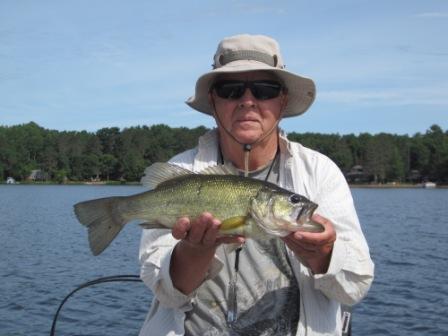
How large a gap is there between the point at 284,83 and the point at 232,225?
1.34 m

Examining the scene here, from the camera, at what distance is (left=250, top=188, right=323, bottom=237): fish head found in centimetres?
341

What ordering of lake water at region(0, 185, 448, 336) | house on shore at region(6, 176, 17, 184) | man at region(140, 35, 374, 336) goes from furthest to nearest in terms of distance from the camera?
house on shore at region(6, 176, 17, 184), lake water at region(0, 185, 448, 336), man at region(140, 35, 374, 336)

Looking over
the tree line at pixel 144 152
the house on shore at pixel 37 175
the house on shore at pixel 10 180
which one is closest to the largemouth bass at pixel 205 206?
the tree line at pixel 144 152

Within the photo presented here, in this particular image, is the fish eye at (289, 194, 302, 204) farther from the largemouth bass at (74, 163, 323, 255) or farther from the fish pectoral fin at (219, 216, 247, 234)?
the fish pectoral fin at (219, 216, 247, 234)

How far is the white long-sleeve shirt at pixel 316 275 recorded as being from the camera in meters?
3.59

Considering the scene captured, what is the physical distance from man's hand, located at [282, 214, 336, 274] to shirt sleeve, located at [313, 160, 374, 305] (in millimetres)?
59

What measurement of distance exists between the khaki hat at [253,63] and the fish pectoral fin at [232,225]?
109cm

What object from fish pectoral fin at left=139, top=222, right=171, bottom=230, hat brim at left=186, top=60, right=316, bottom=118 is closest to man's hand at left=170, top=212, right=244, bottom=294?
fish pectoral fin at left=139, top=222, right=171, bottom=230

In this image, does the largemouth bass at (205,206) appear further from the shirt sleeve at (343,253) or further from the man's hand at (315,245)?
the shirt sleeve at (343,253)

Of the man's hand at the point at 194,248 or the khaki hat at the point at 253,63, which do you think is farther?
the khaki hat at the point at 253,63

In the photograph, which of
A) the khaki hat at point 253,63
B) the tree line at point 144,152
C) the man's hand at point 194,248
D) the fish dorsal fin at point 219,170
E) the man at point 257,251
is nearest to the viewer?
the man's hand at point 194,248

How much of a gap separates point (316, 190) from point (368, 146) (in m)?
133

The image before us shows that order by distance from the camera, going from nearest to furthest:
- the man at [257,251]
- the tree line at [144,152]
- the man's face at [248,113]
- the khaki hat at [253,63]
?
the man at [257,251], the man's face at [248,113], the khaki hat at [253,63], the tree line at [144,152]

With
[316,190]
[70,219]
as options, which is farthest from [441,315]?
[70,219]
